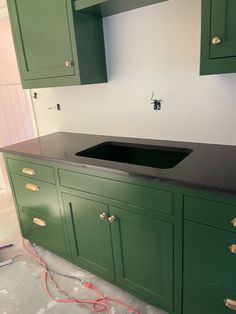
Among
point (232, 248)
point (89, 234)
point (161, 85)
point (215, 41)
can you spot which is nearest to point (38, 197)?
point (89, 234)

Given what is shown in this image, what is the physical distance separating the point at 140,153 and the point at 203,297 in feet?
3.14

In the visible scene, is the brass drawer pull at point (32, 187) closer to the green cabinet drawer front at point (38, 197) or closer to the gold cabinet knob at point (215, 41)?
the green cabinet drawer front at point (38, 197)

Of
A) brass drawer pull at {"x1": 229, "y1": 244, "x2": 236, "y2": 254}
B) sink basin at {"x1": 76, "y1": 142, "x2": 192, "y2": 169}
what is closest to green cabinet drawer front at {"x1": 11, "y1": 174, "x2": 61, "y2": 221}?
sink basin at {"x1": 76, "y1": 142, "x2": 192, "y2": 169}

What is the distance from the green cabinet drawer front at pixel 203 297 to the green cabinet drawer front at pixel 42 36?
1.46 meters

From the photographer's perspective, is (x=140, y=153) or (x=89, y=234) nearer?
(x=89, y=234)

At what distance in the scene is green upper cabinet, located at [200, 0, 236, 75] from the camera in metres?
1.05

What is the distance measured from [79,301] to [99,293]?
14 cm

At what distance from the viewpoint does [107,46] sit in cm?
181

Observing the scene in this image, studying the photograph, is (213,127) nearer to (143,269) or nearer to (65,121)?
(143,269)

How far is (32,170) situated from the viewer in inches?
69.6

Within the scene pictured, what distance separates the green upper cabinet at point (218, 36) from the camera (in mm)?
1050

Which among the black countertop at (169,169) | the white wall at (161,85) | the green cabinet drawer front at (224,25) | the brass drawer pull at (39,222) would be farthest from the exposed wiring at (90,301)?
the green cabinet drawer front at (224,25)

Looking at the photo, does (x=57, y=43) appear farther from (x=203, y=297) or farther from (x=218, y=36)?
(x=203, y=297)

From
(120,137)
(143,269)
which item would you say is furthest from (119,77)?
→ (143,269)
